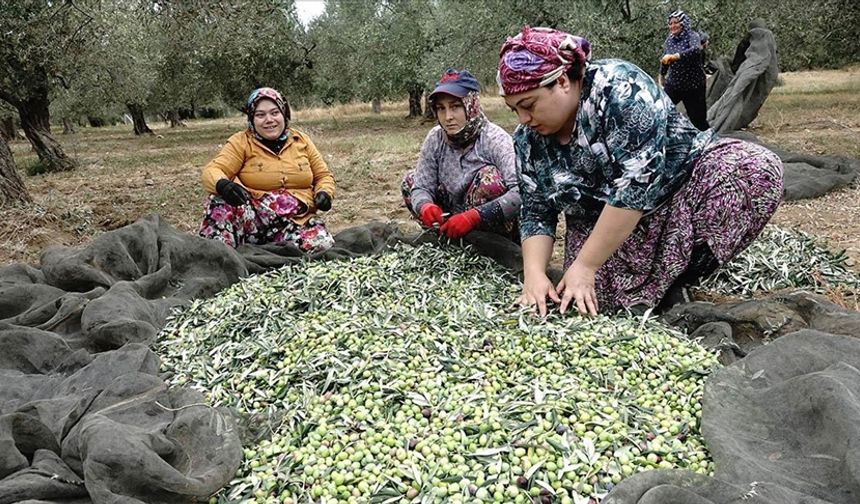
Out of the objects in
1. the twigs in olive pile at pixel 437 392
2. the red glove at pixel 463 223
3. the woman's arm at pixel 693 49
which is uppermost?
the woman's arm at pixel 693 49

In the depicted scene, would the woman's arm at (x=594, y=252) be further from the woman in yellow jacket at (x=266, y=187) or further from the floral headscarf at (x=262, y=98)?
the floral headscarf at (x=262, y=98)

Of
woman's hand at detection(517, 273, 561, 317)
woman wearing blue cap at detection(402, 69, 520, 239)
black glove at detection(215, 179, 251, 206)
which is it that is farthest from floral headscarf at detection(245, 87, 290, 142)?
woman's hand at detection(517, 273, 561, 317)

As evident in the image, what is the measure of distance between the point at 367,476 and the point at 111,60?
12.6 meters

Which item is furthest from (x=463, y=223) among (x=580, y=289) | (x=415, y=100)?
(x=415, y=100)

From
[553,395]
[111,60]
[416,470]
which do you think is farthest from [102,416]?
[111,60]

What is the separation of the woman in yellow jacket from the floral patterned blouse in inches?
70.0

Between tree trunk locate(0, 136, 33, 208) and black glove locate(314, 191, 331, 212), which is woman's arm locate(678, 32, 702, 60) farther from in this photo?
tree trunk locate(0, 136, 33, 208)

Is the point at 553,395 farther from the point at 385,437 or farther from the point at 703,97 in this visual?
the point at 703,97

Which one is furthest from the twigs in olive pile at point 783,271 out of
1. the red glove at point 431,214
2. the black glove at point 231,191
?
the black glove at point 231,191

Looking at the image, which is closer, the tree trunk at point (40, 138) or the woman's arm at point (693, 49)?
the woman's arm at point (693, 49)

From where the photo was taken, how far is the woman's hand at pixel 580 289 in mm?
2660

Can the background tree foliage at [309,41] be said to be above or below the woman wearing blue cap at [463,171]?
above

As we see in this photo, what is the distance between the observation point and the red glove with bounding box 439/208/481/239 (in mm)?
3500

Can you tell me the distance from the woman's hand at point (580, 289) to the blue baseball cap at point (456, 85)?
1.27 m
